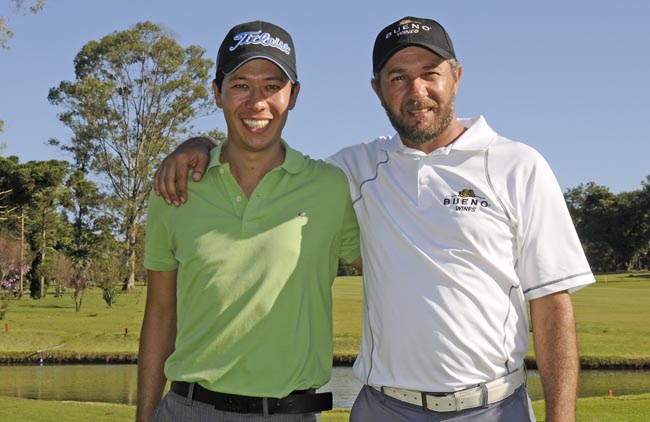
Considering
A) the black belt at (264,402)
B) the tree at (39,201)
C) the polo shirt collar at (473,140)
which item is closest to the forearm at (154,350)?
the black belt at (264,402)

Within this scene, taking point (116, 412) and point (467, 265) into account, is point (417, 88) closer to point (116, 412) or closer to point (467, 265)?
point (467, 265)

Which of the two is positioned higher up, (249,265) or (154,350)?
(249,265)

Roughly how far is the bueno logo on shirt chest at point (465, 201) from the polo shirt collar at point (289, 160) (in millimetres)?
649

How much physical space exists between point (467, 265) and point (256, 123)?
106cm

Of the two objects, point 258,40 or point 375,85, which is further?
point 375,85

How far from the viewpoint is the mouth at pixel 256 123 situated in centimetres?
361

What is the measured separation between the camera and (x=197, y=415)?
338 centimetres

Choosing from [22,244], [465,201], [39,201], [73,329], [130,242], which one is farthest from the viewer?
[130,242]

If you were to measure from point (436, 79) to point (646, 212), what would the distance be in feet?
293

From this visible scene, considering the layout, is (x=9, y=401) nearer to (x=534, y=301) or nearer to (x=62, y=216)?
(x=534, y=301)

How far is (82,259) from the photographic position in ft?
171

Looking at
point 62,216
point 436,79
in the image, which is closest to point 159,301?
point 436,79

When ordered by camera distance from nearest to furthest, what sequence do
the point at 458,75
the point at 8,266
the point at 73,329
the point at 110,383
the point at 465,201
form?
the point at 465,201
the point at 458,75
the point at 110,383
the point at 73,329
the point at 8,266

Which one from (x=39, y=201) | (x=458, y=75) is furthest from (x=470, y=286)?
(x=39, y=201)
